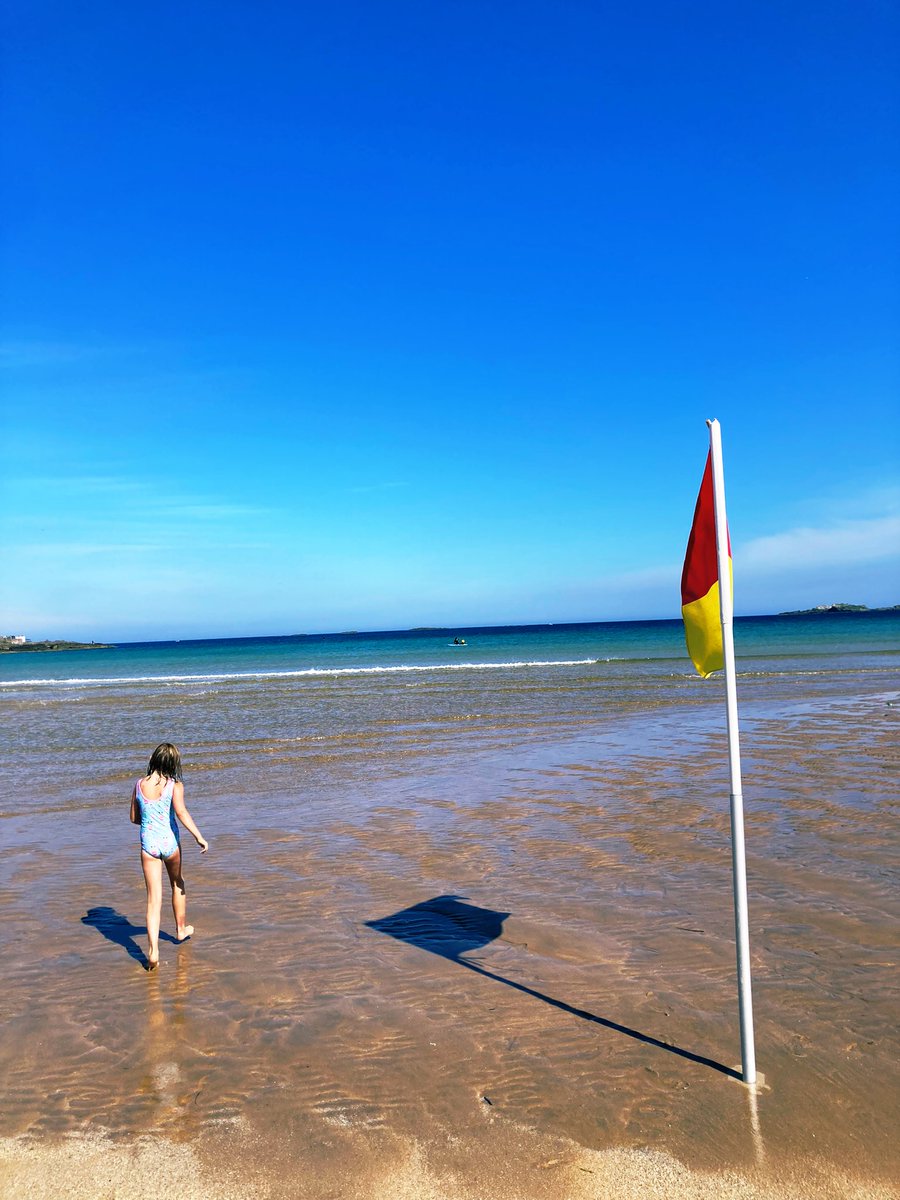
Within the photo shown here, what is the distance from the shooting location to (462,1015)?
18.7 ft

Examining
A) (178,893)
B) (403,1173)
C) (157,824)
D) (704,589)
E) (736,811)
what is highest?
(704,589)

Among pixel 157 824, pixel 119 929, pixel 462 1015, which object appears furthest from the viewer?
pixel 119 929

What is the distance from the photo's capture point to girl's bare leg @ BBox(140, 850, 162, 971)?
6719mm

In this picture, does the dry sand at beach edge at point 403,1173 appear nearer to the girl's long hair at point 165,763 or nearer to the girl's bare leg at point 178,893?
the girl's bare leg at point 178,893

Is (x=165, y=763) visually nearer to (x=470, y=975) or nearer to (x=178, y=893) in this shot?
(x=178, y=893)

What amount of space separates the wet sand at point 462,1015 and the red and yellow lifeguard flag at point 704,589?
7.87 ft

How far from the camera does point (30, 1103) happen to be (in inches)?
191

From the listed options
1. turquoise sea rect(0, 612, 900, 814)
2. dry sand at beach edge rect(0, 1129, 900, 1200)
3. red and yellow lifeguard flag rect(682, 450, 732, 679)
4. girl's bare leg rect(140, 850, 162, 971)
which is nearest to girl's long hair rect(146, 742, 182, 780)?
girl's bare leg rect(140, 850, 162, 971)

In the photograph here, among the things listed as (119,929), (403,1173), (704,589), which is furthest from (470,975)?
(704,589)

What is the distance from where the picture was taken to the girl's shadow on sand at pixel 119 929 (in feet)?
23.3

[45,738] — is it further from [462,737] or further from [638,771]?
[638,771]

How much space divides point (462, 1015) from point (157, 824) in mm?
2911

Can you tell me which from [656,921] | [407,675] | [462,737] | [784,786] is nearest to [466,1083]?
[656,921]

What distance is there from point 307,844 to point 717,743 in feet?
31.2
